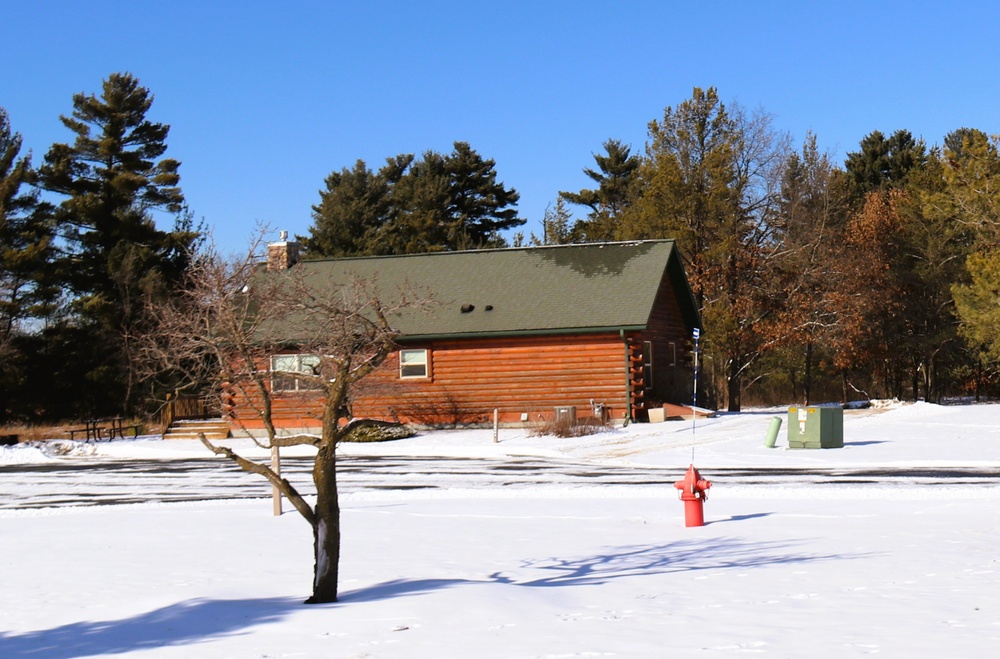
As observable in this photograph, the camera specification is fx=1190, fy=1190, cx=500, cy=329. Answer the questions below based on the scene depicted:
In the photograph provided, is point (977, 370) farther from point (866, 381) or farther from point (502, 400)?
point (502, 400)

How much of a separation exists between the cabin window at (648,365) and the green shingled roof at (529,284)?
2241 mm

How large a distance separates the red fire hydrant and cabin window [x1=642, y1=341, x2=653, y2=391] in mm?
22409

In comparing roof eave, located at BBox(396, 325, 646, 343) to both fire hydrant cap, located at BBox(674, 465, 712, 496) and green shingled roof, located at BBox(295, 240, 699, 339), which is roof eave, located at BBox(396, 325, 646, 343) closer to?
green shingled roof, located at BBox(295, 240, 699, 339)

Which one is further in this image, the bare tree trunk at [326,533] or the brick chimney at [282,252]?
the brick chimney at [282,252]

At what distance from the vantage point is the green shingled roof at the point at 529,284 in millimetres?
36344

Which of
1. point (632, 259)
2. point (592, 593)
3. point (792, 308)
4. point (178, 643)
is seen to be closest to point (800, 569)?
point (592, 593)

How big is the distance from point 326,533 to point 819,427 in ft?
60.8

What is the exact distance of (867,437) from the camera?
1177 inches

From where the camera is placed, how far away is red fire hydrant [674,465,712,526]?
50.9 ft

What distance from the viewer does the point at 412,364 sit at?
37.7 m

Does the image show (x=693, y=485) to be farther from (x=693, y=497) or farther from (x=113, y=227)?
(x=113, y=227)

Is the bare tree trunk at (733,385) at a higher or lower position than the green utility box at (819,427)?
higher

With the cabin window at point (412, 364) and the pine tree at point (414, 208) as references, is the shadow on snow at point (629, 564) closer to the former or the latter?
the cabin window at point (412, 364)

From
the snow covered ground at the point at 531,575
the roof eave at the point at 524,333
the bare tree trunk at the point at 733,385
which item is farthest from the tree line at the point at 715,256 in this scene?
the snow covered ground at the point at 531,575
